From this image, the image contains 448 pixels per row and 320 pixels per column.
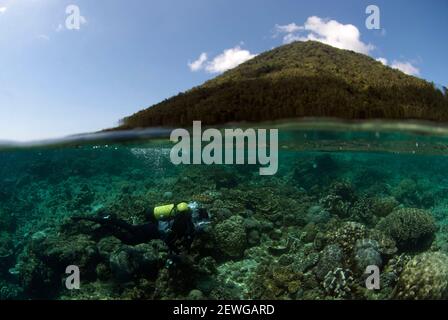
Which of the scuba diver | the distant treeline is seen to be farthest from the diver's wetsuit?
the distant treeline

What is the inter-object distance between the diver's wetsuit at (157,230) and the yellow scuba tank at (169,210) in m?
0.12

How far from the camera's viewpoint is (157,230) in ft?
31.9

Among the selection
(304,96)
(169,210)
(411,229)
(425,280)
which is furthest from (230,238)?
(411,229)

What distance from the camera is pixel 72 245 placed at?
10453 mm

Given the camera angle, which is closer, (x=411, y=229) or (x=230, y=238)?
(x=230, y=238)

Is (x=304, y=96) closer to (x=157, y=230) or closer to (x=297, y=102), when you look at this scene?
(x=297, y=102)

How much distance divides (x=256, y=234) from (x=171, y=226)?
3116 mm

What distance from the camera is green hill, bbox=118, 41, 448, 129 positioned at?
11562 millimetres

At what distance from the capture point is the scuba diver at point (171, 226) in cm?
896

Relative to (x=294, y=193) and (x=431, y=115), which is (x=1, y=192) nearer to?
(x=294, y=193)

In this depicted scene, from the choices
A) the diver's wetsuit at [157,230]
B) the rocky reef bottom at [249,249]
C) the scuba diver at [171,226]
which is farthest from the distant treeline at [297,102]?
the diver's wetsuit at [157,230]

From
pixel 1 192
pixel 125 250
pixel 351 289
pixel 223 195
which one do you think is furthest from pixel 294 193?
pixel 1 192

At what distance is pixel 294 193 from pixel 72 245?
30.7 feet
